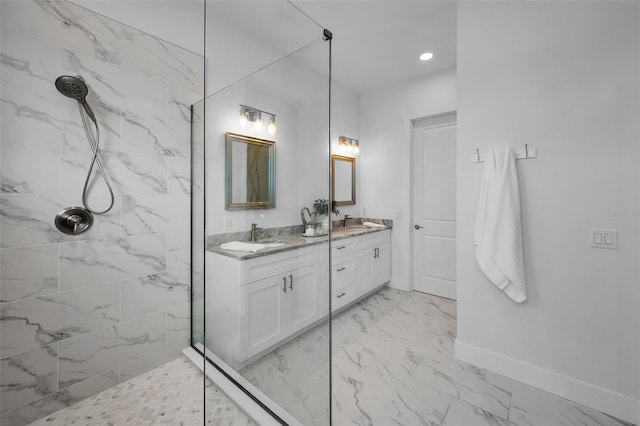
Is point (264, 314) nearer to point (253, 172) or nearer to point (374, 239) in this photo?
point (253, 172)

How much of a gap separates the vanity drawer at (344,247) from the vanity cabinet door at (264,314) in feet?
3.19

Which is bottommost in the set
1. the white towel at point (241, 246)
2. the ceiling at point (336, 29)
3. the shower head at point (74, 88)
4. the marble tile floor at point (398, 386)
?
the marble tile floor at point (398, 386)

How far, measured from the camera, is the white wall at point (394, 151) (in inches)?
128

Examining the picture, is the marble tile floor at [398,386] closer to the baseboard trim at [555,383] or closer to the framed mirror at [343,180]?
the baseboard trim at [555,383]

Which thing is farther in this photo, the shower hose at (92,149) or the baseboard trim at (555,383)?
the baseboard trim at (555,383)

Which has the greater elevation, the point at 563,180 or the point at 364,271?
the point at 563,180

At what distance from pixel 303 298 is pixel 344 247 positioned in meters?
1.28

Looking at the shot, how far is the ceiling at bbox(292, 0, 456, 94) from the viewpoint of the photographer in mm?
2113

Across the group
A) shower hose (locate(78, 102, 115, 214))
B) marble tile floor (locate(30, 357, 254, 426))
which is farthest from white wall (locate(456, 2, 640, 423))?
shower hose (locate(78, 102, 115, 214))

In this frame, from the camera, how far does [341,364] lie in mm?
1928

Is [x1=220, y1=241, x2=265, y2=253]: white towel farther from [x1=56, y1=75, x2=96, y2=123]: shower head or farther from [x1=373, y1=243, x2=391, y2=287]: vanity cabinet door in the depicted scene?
[x1=373, y1=243, x2=391, y2=287]: vanity cabinet door

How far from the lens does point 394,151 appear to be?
3.50 m

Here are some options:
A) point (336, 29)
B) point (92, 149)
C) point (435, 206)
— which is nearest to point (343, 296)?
point (435, 206)

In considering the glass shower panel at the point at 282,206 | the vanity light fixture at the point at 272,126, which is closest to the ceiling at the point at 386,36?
the glass shower panel at the point at 282,206
